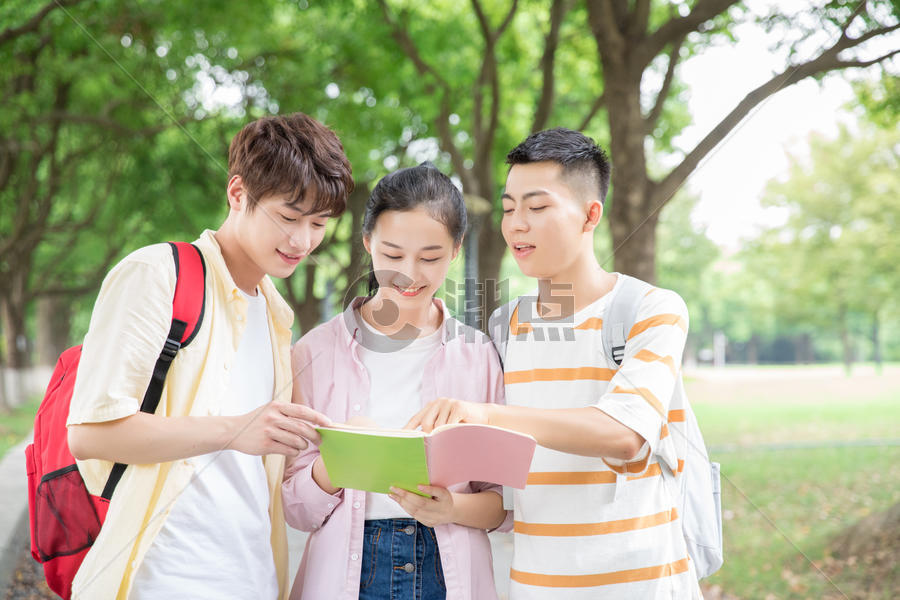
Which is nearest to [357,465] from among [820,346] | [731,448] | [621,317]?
[621,317]

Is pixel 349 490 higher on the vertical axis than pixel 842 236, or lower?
lower

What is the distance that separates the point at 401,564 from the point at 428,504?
19 centimetres

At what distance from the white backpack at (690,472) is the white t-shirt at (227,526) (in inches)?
31.7

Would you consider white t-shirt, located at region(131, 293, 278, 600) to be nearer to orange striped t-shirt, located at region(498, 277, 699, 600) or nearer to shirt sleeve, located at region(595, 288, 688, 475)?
orange striped t-shirt, located at region(498, 277, 699, 600)

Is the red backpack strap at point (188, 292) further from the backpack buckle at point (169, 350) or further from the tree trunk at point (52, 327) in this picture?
the tree trunk at point (52, 327)

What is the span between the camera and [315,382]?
184 centimetres

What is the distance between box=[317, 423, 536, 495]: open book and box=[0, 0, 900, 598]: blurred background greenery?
250cm

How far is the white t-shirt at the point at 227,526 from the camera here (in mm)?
1531

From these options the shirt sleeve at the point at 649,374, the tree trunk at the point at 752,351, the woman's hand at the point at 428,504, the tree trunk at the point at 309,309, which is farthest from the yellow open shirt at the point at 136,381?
the tree trunk at the point at 309,309

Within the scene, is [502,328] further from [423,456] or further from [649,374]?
[423,456]

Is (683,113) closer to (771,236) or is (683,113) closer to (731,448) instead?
(771,236)

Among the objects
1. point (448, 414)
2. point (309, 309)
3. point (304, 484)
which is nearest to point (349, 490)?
point (304, 484)

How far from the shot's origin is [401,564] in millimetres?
1694

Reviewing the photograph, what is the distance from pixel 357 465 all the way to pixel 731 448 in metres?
9.20
